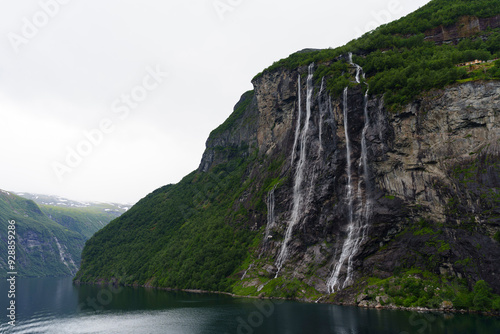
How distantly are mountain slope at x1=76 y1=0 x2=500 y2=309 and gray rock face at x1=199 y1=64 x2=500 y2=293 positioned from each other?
23cm

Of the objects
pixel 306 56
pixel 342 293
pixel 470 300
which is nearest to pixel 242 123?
pixel 306 56

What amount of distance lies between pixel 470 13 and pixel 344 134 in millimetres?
51633

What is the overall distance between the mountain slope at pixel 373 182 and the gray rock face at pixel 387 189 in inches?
9.2

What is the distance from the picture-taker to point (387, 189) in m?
77.9

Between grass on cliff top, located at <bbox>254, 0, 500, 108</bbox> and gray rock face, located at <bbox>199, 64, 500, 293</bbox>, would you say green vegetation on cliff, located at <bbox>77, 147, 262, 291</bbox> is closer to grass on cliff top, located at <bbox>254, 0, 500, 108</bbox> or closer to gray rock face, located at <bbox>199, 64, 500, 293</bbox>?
gray rock face, located at <bbox>199, 64, 500, 293</bbox>

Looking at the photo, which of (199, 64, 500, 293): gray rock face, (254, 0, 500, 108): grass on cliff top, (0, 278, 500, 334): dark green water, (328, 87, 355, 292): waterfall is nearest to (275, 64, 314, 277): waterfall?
(199, 64, 500, 293): gray rock face

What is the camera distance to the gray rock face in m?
63.1

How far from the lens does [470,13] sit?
323 feet

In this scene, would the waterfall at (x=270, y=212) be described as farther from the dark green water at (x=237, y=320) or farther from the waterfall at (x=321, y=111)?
the dark green water at (x=237, y=320)

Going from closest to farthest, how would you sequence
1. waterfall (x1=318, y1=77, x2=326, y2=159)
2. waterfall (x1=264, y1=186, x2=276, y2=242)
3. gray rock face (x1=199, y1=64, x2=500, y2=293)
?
gray rock face (x1=199, y1=64, x2=500, y2=293) → waterfall (x1=318, y1=77, x2=326, y2=159) → waterfall (x1=264, y1=186, x2=276, y2=242)

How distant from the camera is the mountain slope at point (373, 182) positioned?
2505 inches

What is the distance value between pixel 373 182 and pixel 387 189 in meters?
3.89

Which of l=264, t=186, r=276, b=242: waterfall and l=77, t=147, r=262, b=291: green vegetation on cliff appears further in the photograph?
l=77, t=147, r=262, b=291: green vegetation on cliff

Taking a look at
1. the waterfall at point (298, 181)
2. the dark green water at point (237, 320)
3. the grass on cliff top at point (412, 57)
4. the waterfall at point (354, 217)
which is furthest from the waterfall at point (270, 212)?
the grass on cliff top at point (412, 57)
